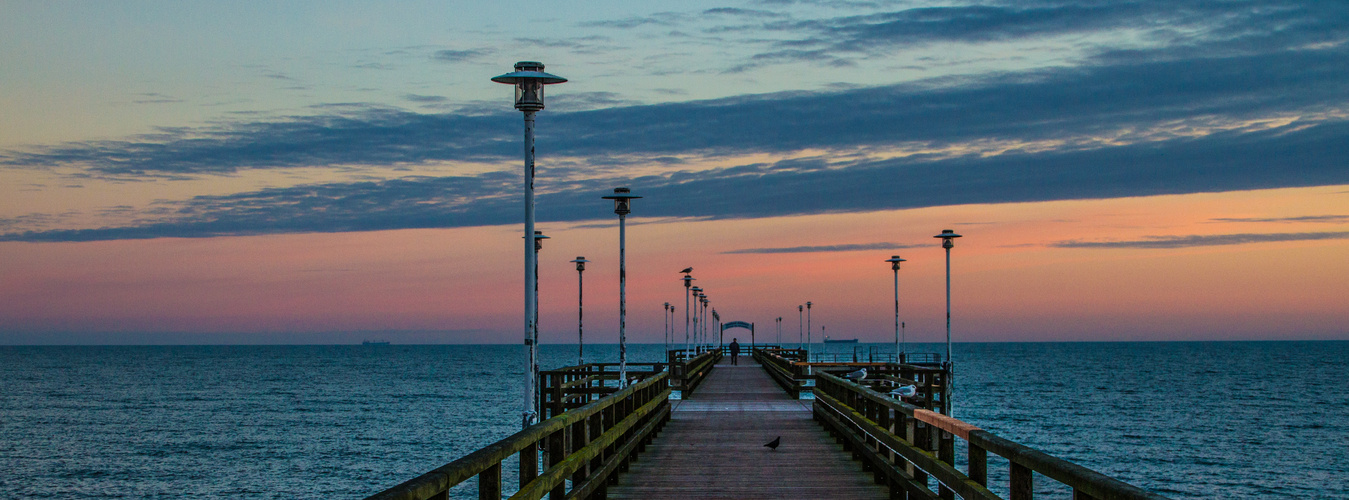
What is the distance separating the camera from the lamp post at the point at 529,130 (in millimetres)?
15094

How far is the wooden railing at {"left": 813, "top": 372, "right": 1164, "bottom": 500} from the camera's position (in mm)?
5914

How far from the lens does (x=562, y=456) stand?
9883mm

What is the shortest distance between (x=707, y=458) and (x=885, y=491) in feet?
12.6

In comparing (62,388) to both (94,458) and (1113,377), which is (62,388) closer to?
(94,458)

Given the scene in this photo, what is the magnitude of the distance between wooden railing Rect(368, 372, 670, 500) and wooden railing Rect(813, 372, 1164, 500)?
9.71ft

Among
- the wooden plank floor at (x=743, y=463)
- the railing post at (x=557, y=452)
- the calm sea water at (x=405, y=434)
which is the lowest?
the calm sea water at (x=405, y=434)

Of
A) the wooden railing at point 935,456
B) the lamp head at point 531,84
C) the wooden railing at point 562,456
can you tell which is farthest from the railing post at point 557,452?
the lamp head at point 531,84

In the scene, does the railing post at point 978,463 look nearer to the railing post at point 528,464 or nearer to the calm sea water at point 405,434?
the railing post at point 528,464

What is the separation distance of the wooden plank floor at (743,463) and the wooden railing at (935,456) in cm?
40

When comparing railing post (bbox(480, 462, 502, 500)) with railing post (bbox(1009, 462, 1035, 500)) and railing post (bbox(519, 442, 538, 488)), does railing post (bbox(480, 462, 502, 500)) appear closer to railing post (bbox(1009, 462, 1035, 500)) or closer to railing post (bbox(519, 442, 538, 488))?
railing post (bbox(519, 442, 538, 488))

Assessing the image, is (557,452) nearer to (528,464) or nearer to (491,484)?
(528,464)

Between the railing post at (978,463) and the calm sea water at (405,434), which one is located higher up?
the railing post at (978,463)

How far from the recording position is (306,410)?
258ft

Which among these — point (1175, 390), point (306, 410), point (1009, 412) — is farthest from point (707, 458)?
point (1175, 390)
